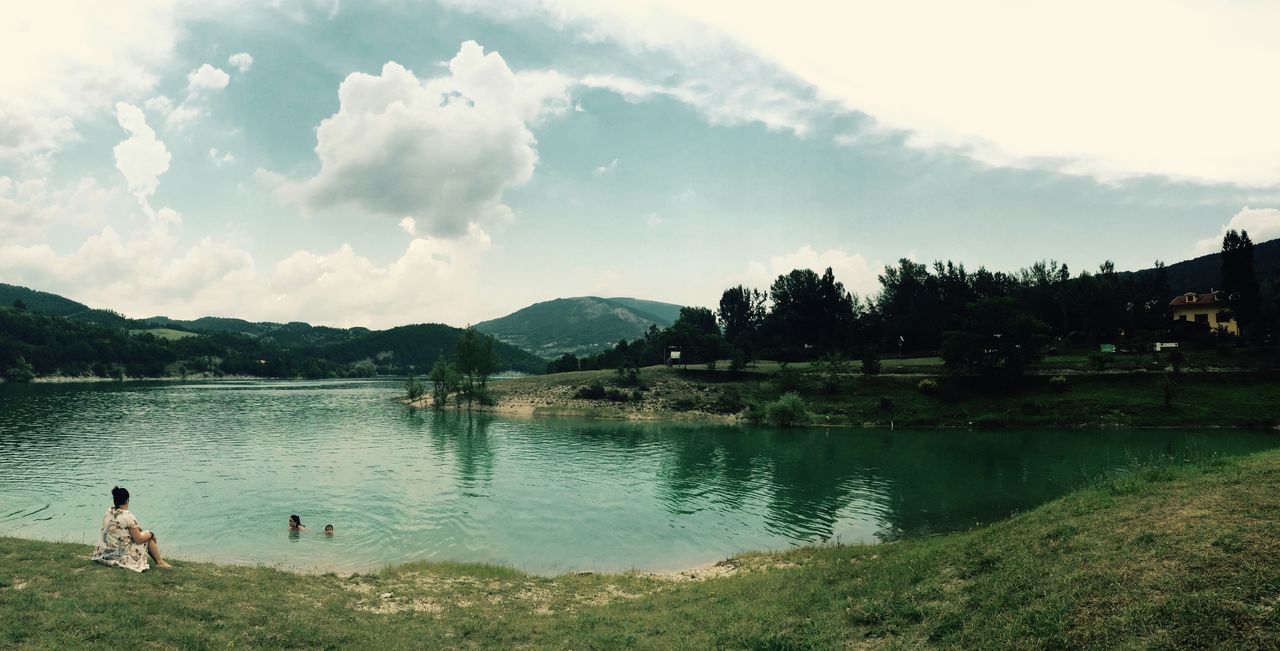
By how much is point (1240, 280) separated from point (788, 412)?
97418 millimetres

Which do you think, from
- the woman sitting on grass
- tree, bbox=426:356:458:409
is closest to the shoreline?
tree, bbox=426:356:458:409

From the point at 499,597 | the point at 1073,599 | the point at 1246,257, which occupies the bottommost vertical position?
the point at 499,597

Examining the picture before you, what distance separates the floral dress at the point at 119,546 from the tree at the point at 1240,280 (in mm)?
154738

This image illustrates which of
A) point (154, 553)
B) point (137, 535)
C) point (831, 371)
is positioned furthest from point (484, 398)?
point (137, 535)

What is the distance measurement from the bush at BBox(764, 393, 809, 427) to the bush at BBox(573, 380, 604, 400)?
3530 centimetres

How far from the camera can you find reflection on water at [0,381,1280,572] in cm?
3081

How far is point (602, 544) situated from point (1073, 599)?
76.4ft

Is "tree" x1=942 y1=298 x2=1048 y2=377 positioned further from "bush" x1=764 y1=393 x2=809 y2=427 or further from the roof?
the roof

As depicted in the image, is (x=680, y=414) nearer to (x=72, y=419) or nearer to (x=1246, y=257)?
(x=72, y=419)

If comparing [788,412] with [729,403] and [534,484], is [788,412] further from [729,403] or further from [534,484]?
[534,484]

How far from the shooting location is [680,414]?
98.4 metres

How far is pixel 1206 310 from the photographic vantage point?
127062 mm

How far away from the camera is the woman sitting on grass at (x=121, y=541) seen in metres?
17.5


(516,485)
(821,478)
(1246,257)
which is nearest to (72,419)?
A: (516,485)
